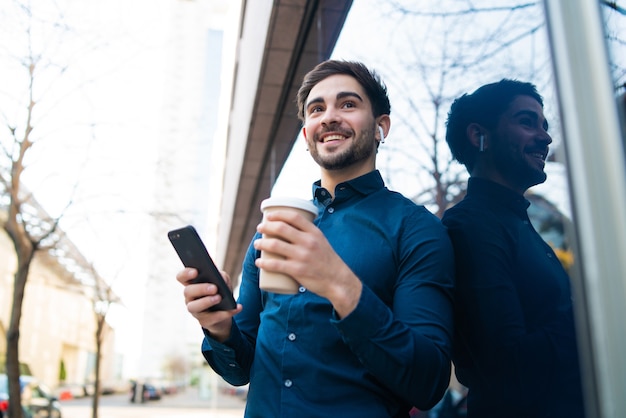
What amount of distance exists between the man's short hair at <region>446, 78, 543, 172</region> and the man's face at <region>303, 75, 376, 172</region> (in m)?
0.21

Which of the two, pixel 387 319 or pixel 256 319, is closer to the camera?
pixel 387 319

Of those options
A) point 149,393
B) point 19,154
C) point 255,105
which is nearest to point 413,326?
point 255,105

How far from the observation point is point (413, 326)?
1.10 m

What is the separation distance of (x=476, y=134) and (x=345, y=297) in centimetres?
57

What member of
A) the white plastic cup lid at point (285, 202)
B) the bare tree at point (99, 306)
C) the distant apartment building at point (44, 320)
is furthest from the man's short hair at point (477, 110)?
the distant apartment building at point (44, 320)

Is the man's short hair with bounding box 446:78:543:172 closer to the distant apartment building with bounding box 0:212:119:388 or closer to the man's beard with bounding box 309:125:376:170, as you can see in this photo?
the man's beard with bounding box 309:125:376:170

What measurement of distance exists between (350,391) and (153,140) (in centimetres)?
960

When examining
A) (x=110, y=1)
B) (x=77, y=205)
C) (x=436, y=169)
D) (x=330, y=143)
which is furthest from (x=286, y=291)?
(x=77, y=205)

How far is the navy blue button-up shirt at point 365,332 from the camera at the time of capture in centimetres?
101

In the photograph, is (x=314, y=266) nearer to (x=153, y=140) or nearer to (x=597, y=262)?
(x=597, y=262)

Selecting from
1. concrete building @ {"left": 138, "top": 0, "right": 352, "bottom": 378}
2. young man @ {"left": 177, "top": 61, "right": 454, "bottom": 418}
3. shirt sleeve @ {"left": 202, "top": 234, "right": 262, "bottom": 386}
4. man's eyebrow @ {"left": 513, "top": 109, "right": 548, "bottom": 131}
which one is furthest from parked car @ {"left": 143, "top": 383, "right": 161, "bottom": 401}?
man's eyebrow @ {"left": 513, "top": 109, "right": 548, "bottom": 131}

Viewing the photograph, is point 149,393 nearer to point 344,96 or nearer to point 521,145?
point 344,96

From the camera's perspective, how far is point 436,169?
1.68 metres

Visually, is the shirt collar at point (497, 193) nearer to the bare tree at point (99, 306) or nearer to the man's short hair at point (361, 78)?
the man's short hair at point (361, 78)
